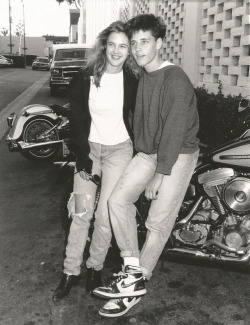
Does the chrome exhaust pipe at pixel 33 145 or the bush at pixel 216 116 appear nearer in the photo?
the bush at pixel 216 116

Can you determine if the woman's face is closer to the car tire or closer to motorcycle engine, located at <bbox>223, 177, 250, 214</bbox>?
motorcycle engine, located at <bbox>223, 177, 250, 214</bbox>

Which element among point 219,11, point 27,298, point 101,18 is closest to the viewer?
point 27,298

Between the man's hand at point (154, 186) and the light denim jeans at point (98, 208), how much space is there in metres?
0.32

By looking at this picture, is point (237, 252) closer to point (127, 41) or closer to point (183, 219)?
point (183, 219)

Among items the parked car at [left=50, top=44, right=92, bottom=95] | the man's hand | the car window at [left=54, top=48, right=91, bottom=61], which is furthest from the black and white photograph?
the car window at [left=54, top=48, right=91, bottom=61]

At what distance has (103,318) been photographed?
3055mm

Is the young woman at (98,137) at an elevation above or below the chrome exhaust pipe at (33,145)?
above

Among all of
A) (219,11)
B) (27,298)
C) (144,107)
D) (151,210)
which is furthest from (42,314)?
(219,11)

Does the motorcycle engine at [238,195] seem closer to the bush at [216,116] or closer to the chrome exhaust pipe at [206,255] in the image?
the chrome exhaust pipe at [206,255]

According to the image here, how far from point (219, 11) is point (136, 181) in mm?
4464

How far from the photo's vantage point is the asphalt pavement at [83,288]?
3053mm

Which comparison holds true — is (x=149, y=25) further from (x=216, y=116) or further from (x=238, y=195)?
(x=216, y=116)

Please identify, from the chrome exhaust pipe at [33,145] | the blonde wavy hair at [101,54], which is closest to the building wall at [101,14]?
the chrome exhaust pipe at [33,145]

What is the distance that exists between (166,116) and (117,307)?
1325 millimetres
